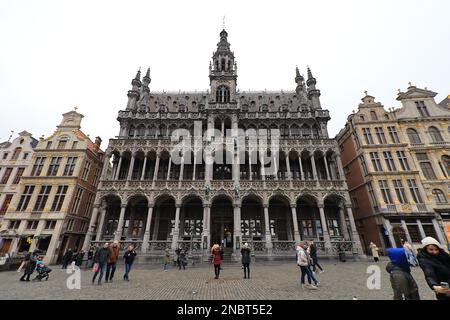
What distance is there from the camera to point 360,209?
26.2 m

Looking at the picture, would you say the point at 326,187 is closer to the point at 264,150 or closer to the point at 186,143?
the point at 264,150

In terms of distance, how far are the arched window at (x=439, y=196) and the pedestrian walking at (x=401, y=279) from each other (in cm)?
2722

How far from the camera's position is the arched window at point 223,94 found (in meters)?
28.9

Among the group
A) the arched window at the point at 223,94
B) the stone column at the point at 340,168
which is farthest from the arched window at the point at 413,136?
the arched window at the point at 223,94

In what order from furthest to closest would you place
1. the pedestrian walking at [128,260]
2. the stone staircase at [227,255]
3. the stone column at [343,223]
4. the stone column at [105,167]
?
the stone column at [105,167] < the stone column at [343,223] < the stone staircase at [227,255] < the pedestrian walking at [128,260]

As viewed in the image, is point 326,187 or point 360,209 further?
point 360,209

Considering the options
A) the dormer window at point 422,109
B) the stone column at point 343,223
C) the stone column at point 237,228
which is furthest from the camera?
the dormer window at point 422,109

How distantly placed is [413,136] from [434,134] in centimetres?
239

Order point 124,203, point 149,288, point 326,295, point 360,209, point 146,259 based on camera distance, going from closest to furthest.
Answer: point 326,295 < point 149,288 < point 146,259 < point 124,203 < point 360,209

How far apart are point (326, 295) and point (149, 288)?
7399 mm

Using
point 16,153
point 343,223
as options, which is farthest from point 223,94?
point 16,153

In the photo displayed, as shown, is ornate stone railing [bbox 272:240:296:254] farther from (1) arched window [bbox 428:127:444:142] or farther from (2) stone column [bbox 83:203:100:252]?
(1) arched window [bbox 428:127:444:142]

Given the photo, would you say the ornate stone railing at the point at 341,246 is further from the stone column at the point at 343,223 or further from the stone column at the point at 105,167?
the stone column at the point at 105,167
